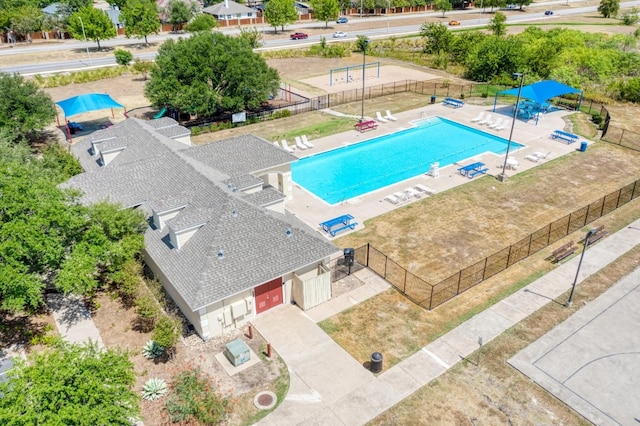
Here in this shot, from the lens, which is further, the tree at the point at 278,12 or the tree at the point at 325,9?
the tree at the point at 325,9

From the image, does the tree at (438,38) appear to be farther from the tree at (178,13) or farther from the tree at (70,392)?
the tree at (70,392)

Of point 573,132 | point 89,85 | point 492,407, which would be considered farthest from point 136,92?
point 492,407

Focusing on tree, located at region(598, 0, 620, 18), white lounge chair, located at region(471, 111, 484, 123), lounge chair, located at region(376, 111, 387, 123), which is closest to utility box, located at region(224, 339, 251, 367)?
lounge chair, located at region(376, 111, 387, 123)

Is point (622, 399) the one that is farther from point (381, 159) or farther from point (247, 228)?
point (381, 159)

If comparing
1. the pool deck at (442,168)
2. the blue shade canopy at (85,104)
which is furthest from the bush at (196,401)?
the blue shade canopy at (85,104)

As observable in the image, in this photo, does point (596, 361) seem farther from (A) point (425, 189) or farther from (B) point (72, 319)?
(B) point (72, 319)

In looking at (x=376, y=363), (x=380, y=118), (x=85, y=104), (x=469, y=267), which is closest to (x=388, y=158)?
(x=380, y=118)
